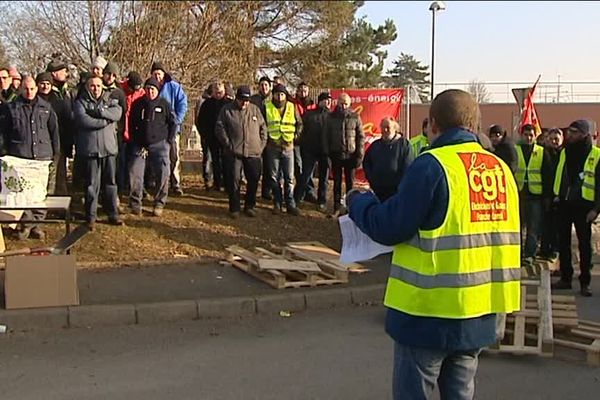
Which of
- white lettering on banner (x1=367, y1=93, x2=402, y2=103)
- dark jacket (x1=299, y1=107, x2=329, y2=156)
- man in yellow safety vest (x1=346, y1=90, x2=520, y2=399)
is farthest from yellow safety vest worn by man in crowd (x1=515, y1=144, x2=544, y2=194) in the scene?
man in yellow safety vest (x1=346, y1=90, x2=520, y2=399)

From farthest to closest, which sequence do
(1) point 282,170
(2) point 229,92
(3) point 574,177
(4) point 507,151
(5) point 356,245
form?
(2) point 229,92
(1) point 282,170
(4) point 507,151
(3) point 574,177
(5) point 356,245

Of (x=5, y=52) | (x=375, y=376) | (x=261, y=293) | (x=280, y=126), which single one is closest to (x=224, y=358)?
(x=375, y=376)

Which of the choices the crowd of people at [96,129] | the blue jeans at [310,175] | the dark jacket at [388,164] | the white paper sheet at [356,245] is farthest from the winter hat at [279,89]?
the white paper sheet at [356,245]

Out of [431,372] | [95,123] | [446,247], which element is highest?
[95,123]

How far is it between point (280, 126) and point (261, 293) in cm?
431

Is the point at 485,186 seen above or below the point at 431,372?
above

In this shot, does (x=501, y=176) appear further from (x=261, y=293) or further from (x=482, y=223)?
(x=261, y=293)

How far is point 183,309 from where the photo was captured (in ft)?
24.2

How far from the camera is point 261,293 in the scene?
801 centimetres

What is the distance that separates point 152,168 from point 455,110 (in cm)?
801

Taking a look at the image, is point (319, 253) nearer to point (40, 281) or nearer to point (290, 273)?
point (290, 273)

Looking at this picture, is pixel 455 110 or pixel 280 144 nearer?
pixel 455 110

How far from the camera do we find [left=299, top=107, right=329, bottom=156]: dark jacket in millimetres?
11945

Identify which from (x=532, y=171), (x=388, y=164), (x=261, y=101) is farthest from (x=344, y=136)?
(x=532, y=171)
